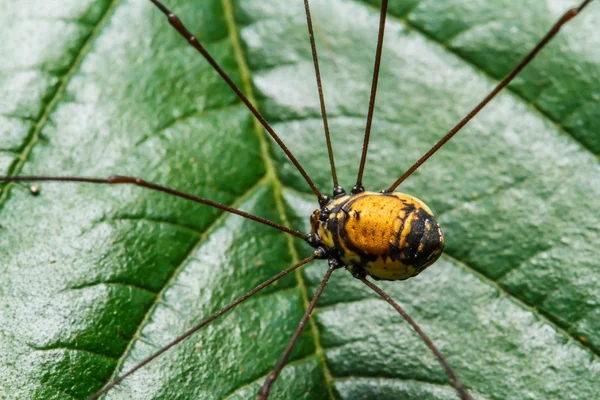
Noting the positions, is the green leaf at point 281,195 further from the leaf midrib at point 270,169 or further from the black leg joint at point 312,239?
the black leg joint at point 312,239

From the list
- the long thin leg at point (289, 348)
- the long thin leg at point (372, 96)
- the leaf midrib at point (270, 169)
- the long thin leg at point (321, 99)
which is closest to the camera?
the long thin leg at point (289, 348)

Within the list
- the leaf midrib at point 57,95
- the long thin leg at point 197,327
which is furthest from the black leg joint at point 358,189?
the leaf midrib at point 57,95

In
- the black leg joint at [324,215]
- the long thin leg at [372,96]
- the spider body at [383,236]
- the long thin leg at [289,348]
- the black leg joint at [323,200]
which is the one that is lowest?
the long thin leg at [289,348]

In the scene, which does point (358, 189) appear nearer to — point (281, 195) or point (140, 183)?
point (281, 195)

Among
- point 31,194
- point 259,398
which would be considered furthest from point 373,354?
point 31,194

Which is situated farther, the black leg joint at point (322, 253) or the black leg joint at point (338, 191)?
the black leg joint at point (338, 191)

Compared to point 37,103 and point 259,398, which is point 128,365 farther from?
point 37,103
